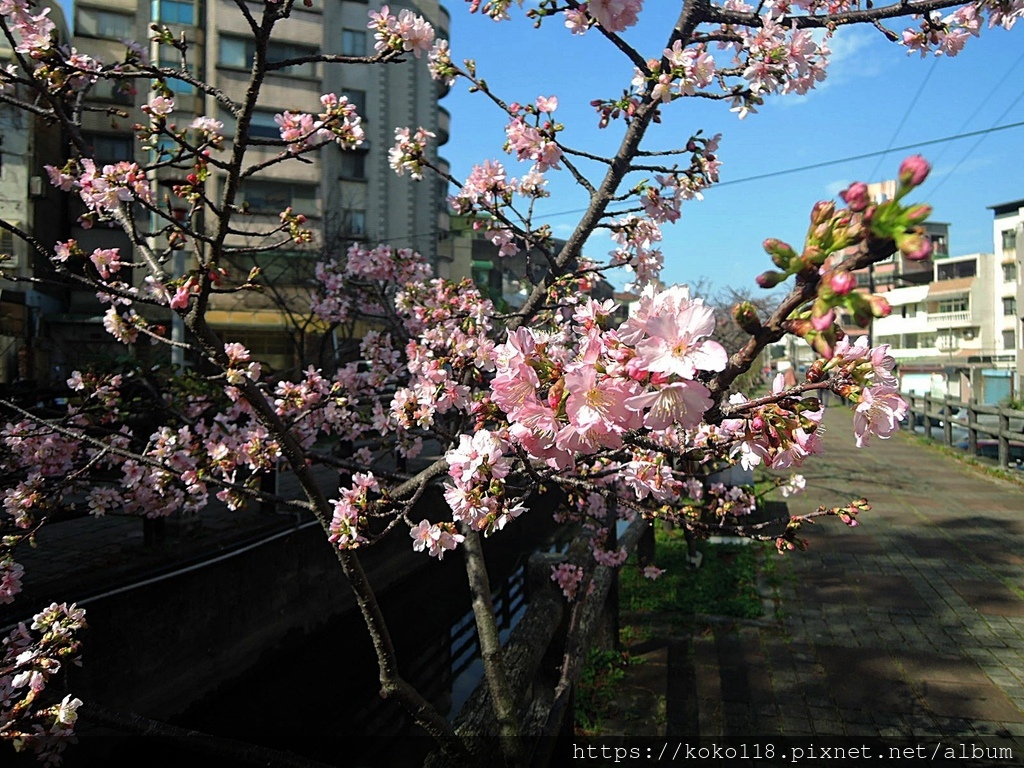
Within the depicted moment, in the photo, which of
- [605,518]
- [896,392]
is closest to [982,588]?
[605,518]

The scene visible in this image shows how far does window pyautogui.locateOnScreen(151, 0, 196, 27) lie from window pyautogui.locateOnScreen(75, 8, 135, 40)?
42.3 inches

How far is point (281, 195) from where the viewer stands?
2538 centimetres

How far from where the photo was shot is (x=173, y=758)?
214 inches

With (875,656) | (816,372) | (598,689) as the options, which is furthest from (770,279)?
(875,656)

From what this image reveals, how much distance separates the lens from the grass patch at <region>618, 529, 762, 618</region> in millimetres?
5695

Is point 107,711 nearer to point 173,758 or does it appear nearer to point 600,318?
point 600,318

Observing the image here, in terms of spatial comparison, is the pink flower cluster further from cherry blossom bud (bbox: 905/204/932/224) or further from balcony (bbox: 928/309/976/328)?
balcony (bbox: 928/309/976/328)

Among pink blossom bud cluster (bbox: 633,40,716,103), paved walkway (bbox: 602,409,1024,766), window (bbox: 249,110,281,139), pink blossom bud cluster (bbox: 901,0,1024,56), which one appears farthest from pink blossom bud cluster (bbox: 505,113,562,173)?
window (bbox: 249,110,281,139)

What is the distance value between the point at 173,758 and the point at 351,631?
2713 millimetres

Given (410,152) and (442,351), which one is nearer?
(410,152)

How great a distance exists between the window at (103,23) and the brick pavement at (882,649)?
27.6m

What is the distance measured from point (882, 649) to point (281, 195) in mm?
25444

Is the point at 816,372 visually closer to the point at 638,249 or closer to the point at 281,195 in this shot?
the point at 638,249

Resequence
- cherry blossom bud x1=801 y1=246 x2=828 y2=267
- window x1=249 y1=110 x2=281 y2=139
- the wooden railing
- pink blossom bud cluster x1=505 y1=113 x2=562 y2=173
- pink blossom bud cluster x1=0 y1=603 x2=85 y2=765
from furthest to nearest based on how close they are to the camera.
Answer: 1. window x1=249 y1=110 x2=281 y2=139
2. the wooden railing
3. pink blossom bud cluster x1=505 y1=113 x2=562 y2=173
4. pink blossom bud cluster x1=0 y1=603 x2=85 y2=765
5. cherry blossom bud x1=801 y1=246 x2=828 y2=267
